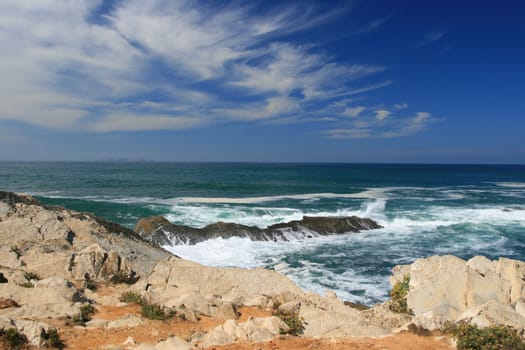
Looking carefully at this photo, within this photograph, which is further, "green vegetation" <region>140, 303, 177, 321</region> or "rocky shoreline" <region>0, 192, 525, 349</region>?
"green vegetation" <region>140, 303, 177, 321</region>

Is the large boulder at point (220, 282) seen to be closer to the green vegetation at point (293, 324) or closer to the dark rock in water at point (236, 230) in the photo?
the green vegetation at point (293, 324)

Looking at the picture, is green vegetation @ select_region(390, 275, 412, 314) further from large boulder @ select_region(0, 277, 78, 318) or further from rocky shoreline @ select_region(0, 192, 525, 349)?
large boulder @ select_region(0, 277, 78, 318)

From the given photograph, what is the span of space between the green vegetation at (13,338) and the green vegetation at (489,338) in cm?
959

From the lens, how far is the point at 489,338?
7.86 metres

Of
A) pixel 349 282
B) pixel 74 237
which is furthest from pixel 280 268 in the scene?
pixel 74 237

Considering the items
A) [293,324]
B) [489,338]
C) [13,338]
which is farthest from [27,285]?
[489,338]

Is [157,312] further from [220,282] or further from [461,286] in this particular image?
[461,286]

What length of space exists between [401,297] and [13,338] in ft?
35.2

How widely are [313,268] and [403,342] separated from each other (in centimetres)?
1175

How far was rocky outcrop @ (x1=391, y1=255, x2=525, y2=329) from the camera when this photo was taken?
10.6m

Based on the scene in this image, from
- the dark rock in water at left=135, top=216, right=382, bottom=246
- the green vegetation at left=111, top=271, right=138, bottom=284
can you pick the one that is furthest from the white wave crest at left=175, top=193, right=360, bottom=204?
the green vegetation at left=111, top=271, right=138, bottom=284

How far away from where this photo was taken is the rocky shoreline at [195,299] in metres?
8.80

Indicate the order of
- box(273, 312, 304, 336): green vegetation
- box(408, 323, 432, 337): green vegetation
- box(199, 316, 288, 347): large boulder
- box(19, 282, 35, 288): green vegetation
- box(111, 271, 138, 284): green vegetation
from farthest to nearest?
box(111, 271, 138, 284): green vegetation
box(19, 282, 35, 288): green vegetation
box(273, 312, 304, 336): green vegetation
box(408, 323, 432, 337): green vegetation
box(199, 316, 288, 347): large boulder

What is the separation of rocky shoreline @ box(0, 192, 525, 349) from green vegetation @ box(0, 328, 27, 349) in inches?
5.3
